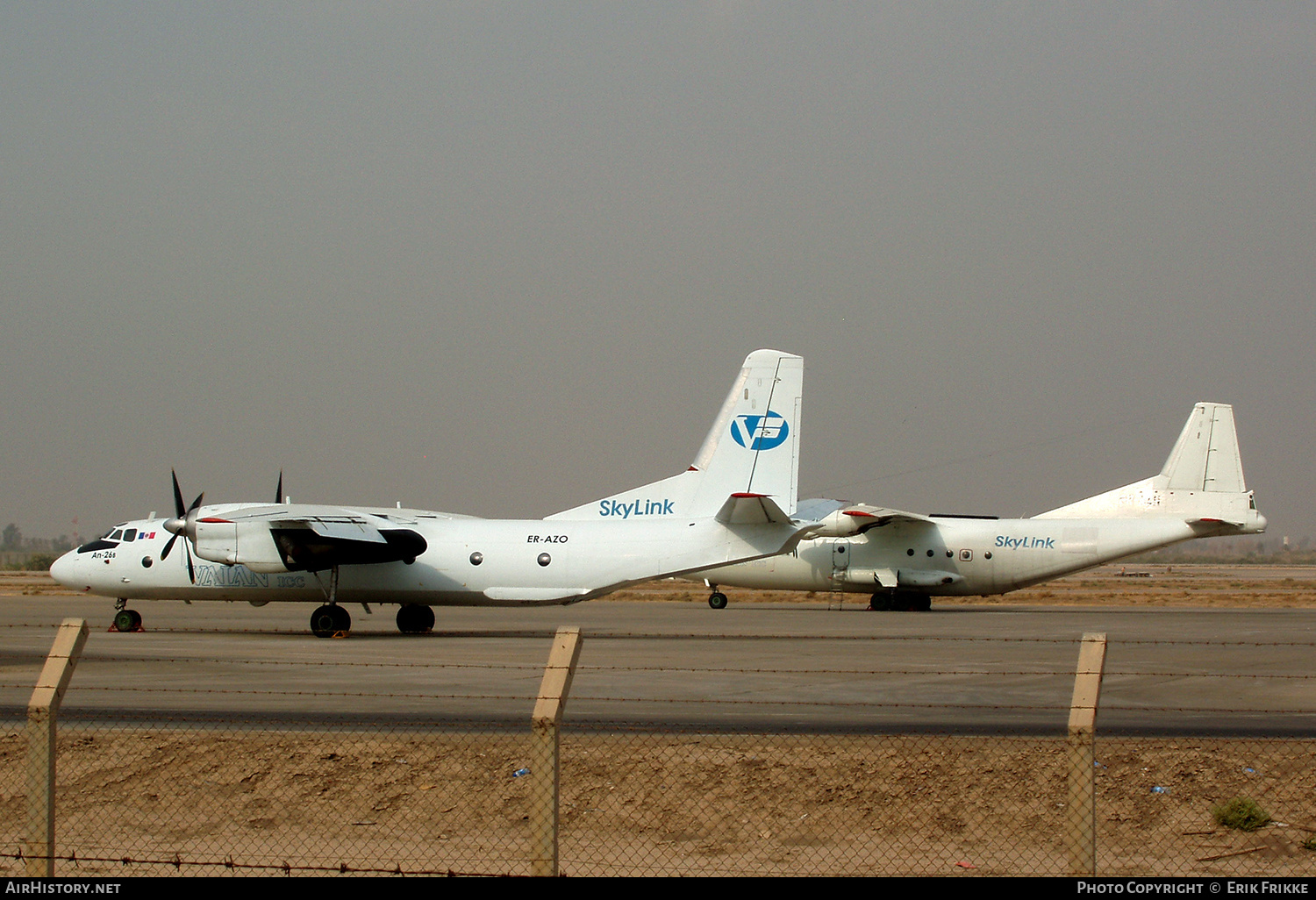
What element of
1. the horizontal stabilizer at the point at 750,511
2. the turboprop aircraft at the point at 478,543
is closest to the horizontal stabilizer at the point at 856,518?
the turboprop aircraft at the point at 478,543

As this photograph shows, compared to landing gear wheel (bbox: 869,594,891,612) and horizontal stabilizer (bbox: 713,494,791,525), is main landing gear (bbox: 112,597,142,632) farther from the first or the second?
landing gear wheel (bbox: 869,594,891,612)

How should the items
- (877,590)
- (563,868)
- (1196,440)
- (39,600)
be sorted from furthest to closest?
(39,600) → (877,590) → (1196,440) → (563,868)

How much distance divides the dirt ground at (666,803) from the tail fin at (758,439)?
14774mm

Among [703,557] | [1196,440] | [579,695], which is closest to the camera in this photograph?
[579,695]

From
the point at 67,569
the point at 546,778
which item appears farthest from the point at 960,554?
the point at 546,778

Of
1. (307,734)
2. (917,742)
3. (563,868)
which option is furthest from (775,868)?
(307,734)

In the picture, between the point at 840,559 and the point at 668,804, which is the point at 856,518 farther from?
the point at 668,804

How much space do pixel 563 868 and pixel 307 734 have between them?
5114mm

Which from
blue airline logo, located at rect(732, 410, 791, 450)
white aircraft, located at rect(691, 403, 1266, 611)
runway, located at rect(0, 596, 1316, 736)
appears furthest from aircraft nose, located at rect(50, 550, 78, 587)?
white aircraft, located at rect(691, 403, 1266, 611)

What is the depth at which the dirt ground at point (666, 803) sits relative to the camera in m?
10.5
